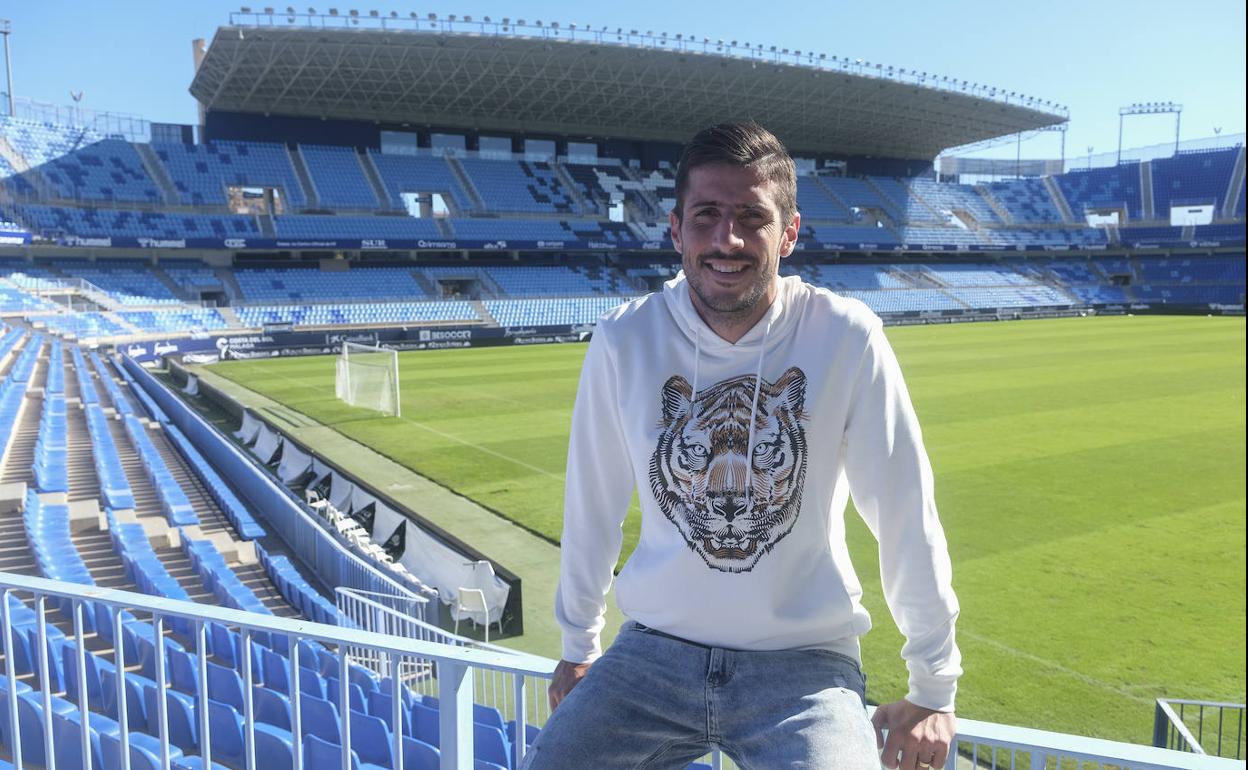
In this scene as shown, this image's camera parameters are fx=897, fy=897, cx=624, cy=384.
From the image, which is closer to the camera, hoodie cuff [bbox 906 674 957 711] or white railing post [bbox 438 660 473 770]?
hoodie cuff [bbox 906 674 957 711]

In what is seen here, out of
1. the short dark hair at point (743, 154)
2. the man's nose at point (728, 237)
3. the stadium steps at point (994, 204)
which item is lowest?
the man's nose at point (728, 237)

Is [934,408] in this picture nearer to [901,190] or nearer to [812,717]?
[812,717]

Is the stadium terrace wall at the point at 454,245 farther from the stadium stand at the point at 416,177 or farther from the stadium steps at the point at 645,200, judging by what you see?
the stadium stand at the point at 416,177

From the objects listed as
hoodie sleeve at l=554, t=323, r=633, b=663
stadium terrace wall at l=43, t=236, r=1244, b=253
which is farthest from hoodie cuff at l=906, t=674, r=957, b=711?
stadium terrace wall at l=43, t=236, r=1244, b=253

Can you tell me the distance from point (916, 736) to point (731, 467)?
75cm

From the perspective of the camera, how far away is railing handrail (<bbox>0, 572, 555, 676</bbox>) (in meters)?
2.44

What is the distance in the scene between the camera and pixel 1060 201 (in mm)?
76312

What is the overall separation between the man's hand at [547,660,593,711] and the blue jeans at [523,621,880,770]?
0.48 ft

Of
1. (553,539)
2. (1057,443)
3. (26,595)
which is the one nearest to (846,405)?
(26,595)

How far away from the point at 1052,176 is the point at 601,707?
87180 mm

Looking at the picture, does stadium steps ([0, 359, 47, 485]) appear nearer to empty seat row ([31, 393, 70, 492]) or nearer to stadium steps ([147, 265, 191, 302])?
empty seat row ([31, 393, 70, 492])

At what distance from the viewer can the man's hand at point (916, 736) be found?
2066 mm

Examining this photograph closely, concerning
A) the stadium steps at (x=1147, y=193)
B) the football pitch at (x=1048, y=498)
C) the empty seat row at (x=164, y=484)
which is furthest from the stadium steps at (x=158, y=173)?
the stadium steps at (x=1147, y=193)

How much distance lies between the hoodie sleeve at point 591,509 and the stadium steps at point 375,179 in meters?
52.4
